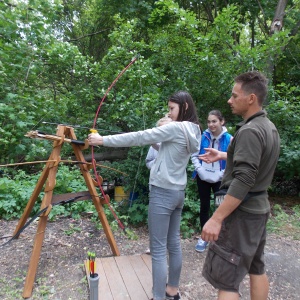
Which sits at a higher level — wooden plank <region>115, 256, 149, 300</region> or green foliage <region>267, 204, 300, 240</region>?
green foliage <region>267, 204, 300, 240</region>

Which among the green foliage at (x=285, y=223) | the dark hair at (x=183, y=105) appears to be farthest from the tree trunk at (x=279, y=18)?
the dark hair at (x=183, y=105)

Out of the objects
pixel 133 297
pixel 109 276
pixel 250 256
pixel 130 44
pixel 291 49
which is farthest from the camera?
pixel 291 49

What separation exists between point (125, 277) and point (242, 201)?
1598 millimetres

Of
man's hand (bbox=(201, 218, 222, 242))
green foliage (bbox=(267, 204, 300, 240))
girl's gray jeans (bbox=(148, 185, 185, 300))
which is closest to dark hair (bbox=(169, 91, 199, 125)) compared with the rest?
girl's gray jeans (bbox=(148, 185, 185, 300))

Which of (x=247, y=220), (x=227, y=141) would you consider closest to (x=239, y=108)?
(x=247, y=220)

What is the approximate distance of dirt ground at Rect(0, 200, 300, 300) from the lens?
2.77 m

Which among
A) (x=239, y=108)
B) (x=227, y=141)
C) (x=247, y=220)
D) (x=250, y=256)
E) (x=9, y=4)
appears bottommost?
(x=250, y=256)

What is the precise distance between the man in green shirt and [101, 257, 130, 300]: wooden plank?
1.03 m

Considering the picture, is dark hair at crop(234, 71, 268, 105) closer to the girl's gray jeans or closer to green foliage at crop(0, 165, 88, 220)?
the girl's gray jeans

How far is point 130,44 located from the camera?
5.52 metres

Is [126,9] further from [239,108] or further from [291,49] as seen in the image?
[239,108]

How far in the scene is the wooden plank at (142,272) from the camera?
272 centimetres

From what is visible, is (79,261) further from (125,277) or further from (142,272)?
(142,272)

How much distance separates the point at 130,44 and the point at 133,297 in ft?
14.3
